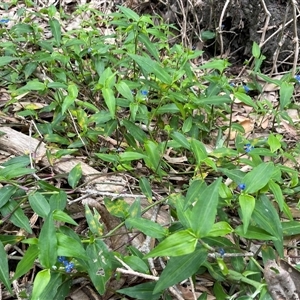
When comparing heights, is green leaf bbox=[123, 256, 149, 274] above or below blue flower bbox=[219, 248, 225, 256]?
below

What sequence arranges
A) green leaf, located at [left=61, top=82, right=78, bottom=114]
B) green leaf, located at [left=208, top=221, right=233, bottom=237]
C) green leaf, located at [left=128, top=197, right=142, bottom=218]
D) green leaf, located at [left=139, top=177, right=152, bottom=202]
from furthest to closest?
1. green leaf, located at [left=61, top=82, right=78, bottom=114]
2. green leaf, located at [left=139, top=177, right=152, bottom=202]
3. green leaf, located at [left=128, top=197, right=142, bottom=218]
4. green leaf, located at [left=208, top=221, right=233, bottom=237]

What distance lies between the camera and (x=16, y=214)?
1580 millimetres

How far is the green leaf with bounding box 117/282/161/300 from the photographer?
1408 mm

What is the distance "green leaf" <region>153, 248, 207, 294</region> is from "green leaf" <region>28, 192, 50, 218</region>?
505 millimetres

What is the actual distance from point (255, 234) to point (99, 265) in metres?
0.52

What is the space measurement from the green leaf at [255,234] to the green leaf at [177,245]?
0.25 m

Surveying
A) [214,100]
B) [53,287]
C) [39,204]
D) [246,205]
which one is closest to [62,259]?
[53,287]

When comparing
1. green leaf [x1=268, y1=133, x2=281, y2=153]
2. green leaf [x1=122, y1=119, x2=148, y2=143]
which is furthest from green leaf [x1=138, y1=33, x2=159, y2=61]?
green leaf [x1=268, y1=133, x2=281, y2=153]

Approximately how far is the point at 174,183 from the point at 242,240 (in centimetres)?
47

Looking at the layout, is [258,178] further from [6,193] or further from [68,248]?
[6,193]

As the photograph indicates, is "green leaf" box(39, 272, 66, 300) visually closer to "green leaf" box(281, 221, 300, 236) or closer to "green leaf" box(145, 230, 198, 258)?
"green leaf" box(145, 230, 198, 258)

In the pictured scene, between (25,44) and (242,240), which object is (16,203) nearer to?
(242,240)

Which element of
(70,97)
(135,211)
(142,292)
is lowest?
(142,292)

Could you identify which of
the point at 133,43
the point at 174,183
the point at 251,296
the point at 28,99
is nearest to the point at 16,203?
the point at 174,183
